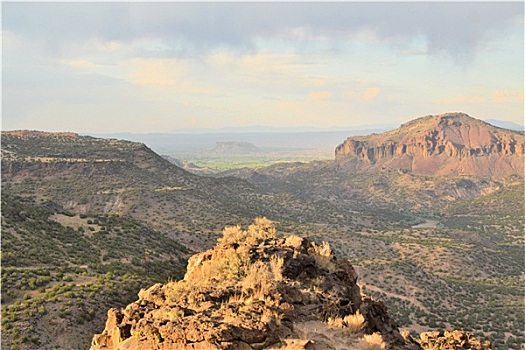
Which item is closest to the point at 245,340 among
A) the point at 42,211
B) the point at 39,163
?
the point at 42,211

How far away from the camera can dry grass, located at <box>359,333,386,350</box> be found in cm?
880

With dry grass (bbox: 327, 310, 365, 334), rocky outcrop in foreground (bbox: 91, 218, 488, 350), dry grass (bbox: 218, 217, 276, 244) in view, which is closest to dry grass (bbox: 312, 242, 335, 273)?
rocky outcrop in foreground (bbox: 91, 218, 488, 350)

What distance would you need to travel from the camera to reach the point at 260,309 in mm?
9117

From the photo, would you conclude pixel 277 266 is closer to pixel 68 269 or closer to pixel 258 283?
pixel 258 283

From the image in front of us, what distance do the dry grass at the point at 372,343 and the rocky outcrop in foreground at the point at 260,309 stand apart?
0.02 meters

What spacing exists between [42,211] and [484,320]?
39.4m

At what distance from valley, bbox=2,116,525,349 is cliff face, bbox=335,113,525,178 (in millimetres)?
34681

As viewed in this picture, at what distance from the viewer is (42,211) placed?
37625mm

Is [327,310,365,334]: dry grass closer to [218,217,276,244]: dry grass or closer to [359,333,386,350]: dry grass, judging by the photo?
[359,333,386,350]: dry grass

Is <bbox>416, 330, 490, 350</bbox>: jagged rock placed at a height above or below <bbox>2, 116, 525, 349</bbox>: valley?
above

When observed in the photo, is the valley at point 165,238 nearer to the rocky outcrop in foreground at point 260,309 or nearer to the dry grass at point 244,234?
the dry grass at point 244,234

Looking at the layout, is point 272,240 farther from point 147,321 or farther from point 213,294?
point 147,321

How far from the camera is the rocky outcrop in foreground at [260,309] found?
26.2 ft

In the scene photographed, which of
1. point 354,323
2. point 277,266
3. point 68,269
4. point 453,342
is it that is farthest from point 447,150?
point 354,323
